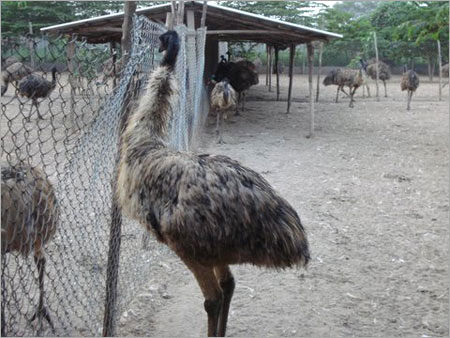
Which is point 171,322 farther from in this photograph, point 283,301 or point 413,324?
point 413,324

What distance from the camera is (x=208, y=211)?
9.07 ft

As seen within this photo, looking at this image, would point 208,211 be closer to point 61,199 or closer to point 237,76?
point 61,199

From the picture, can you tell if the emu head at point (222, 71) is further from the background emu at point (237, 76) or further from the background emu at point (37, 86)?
the background emu at point (37, 86)

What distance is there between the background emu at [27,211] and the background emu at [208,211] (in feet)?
1.34

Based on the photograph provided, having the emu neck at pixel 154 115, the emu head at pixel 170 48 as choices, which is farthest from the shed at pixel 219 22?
the emu neck at pixel 154 115

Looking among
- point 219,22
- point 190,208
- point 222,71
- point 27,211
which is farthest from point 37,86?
point 222,71

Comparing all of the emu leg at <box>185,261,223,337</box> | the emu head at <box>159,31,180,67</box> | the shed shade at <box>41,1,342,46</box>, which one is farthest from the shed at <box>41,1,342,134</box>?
the emu leg at <box>185,261,223,337</box>

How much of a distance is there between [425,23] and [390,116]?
4997 millimetres

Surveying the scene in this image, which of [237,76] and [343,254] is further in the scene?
[237,76]

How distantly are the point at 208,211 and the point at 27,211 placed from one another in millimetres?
894

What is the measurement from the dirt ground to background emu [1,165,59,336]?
30.3 inches

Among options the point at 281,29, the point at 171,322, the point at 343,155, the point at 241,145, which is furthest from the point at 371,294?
the point at 281,29

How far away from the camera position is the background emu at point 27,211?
101 inches

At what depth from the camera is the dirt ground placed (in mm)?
3709
